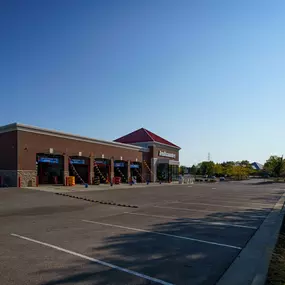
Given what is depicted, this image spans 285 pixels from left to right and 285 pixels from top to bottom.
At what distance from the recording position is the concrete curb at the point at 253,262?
207 inches

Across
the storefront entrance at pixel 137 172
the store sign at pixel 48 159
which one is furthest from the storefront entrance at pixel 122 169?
the store sign at pixel 48 159

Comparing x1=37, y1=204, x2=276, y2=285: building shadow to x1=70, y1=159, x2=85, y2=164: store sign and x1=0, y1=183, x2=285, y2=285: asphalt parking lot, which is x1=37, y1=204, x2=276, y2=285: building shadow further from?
x1=70, y1=159, x2=85, y2=164: store sign

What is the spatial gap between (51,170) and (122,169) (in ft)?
41.6

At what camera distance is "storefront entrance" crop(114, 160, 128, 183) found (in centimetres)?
4394

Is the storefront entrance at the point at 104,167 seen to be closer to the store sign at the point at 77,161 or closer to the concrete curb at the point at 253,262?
the store sign at the point at 77,161

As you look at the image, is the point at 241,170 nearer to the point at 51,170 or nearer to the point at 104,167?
the point at 104,167

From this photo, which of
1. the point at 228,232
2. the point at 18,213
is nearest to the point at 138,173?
the point at 18,213

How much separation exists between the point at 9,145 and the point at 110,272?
2518 centimetres

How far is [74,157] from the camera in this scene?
3603 centimetres

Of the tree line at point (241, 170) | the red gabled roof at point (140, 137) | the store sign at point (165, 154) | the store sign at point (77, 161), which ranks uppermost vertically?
the red gabled roof at point (140, 137)

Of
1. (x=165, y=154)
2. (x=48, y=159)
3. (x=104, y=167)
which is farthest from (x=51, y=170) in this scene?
(x=165, y=154)

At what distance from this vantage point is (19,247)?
7281mm

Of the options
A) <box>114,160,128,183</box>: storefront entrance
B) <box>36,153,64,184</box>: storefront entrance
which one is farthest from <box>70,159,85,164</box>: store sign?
<box>114,160,128,183</box>: storefront entrance

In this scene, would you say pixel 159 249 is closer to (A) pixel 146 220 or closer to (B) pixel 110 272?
(B) pixel 110 272
